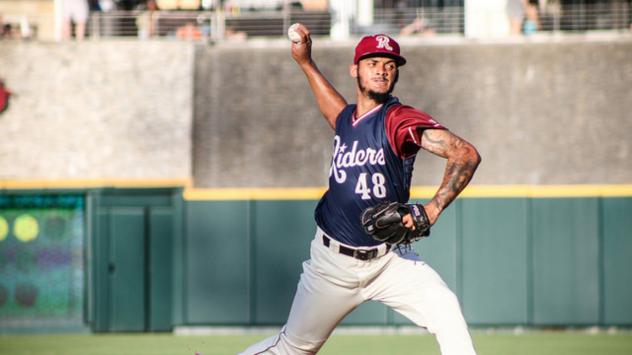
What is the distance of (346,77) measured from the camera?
16.0 meters

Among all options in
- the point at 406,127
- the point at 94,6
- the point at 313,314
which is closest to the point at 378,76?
the point at 406,127

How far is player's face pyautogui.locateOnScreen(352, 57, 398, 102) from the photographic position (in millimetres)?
6059

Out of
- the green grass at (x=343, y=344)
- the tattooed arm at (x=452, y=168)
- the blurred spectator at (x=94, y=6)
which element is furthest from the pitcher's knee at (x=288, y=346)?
the blurred spectator at (x=94, y=6)

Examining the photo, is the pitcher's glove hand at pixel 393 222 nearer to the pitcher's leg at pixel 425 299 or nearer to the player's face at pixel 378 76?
the pitcher's leg at pixel 425 299

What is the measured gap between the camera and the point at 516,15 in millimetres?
16500

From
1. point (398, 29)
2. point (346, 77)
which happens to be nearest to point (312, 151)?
point (346, 77)

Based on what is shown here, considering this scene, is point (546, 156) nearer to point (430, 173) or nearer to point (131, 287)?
point (430, 173)

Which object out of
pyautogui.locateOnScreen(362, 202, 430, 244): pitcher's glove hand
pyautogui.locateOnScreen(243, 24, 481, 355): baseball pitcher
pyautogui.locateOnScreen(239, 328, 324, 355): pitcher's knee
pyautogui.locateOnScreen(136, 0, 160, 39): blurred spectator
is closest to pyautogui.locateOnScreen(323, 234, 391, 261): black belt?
pyautogui.locateOnScreen(243, 24, 481, 355): baseball pitcher

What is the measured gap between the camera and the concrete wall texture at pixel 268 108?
51.6 ft

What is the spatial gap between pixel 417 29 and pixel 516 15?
1518 mm

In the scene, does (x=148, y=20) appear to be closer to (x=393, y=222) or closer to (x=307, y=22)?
(x=307, y=22)

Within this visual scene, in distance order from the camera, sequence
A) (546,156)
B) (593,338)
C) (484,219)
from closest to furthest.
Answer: (593,338) → (484,219) → (546,156)

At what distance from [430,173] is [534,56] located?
91.0 inches

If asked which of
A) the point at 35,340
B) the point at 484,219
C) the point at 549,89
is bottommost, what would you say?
the point at 35,340
